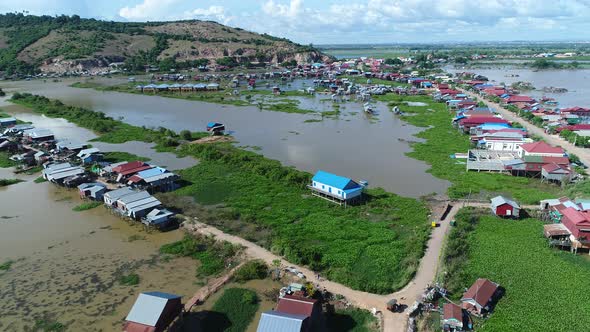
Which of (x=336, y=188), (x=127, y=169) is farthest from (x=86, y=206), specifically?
(x=336, y=188)

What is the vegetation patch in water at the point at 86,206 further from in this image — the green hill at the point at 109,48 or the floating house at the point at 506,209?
the green hill at the point at 109,48

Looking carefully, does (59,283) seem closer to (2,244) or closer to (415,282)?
(2,244)

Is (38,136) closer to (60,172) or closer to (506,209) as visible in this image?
(60,172)

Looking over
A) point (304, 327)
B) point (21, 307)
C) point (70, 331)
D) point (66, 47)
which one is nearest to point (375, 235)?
point (304, 327)

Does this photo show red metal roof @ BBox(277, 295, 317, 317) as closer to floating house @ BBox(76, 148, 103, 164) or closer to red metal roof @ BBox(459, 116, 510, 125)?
floating house @ BBox(76, 148, 103, 164)

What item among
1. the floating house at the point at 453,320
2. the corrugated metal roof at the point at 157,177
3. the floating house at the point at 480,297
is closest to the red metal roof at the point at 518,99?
the floating house at the point at 480,297

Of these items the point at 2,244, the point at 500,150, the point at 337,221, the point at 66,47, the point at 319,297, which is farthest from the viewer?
the point at 66,47

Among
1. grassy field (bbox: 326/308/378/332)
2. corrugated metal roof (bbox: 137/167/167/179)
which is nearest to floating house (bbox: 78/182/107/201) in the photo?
corrugated metal roof (bbox: 137/167/167/179)
